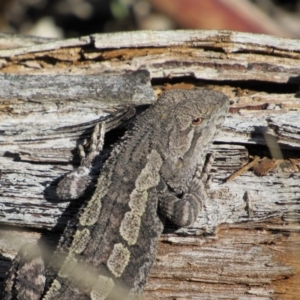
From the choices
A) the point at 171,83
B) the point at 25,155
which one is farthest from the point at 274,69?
the point at 25,155

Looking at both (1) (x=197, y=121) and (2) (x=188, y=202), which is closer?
(2) (x=188, y=202)

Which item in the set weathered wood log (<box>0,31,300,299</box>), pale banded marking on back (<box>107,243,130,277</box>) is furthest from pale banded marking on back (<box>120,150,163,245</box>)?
weathered wood log (<box>0,31,300,299</box>)

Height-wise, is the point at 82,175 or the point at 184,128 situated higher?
the point at 184,128

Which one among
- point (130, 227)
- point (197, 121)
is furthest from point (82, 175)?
point (197, 121)

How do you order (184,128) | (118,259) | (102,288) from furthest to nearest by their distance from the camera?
(184,128), (118,259), (102,288)

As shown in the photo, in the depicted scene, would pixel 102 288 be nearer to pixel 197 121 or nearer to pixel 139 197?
pixel 139 197

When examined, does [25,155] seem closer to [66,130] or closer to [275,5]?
[66,130]

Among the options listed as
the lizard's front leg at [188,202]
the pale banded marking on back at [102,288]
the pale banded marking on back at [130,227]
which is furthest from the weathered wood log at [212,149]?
the pale banded marking on back at [102,288]

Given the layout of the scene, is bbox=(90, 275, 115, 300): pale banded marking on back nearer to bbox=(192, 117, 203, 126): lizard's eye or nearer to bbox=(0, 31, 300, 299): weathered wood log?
bbox=(0, 31, 300, 299): weathered wood log
